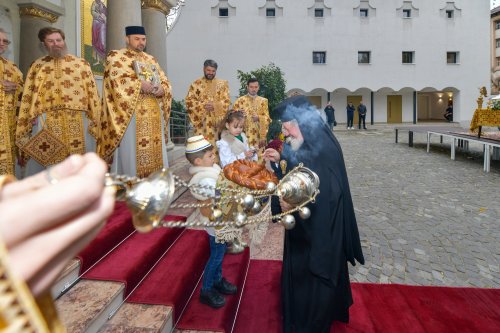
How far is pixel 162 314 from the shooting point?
2.83 meters

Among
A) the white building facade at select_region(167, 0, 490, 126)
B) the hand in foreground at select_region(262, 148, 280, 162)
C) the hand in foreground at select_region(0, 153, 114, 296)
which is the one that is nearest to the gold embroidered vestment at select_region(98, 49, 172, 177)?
the hand in foreground at select_region(262, 148, 280, 162)

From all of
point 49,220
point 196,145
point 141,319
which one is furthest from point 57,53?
point 49,220

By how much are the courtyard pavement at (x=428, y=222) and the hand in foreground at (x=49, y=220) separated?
417cm

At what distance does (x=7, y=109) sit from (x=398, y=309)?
17.1ft

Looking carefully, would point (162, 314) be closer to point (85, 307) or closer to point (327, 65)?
point (85, 307)

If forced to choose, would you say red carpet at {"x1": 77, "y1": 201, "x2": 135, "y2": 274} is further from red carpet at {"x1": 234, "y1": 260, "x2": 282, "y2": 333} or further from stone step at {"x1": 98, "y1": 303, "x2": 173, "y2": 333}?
red carpet at {"x1": 234, "y1": 260, "x2": 282, "y2": 333}

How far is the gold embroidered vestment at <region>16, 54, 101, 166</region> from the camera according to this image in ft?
15.9

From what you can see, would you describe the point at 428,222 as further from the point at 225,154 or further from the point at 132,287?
the point at 132,287

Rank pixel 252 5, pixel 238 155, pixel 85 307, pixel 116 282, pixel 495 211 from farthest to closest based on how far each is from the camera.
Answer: pixel 252 5
pixel 495 211
pixel 238 155
pixel 116 282
pixel 85 307

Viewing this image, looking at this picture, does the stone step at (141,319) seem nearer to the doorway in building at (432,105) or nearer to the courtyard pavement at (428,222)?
the courtyard pavement at (428,222)

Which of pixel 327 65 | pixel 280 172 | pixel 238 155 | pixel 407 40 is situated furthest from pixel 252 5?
pixel 280 172

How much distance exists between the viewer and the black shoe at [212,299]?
128 inches

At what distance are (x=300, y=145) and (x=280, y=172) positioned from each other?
1.45ft

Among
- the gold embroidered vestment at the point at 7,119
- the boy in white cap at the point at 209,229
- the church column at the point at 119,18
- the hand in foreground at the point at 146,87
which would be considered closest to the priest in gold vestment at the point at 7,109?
the gold embroidered vestment at the point at 7,119
